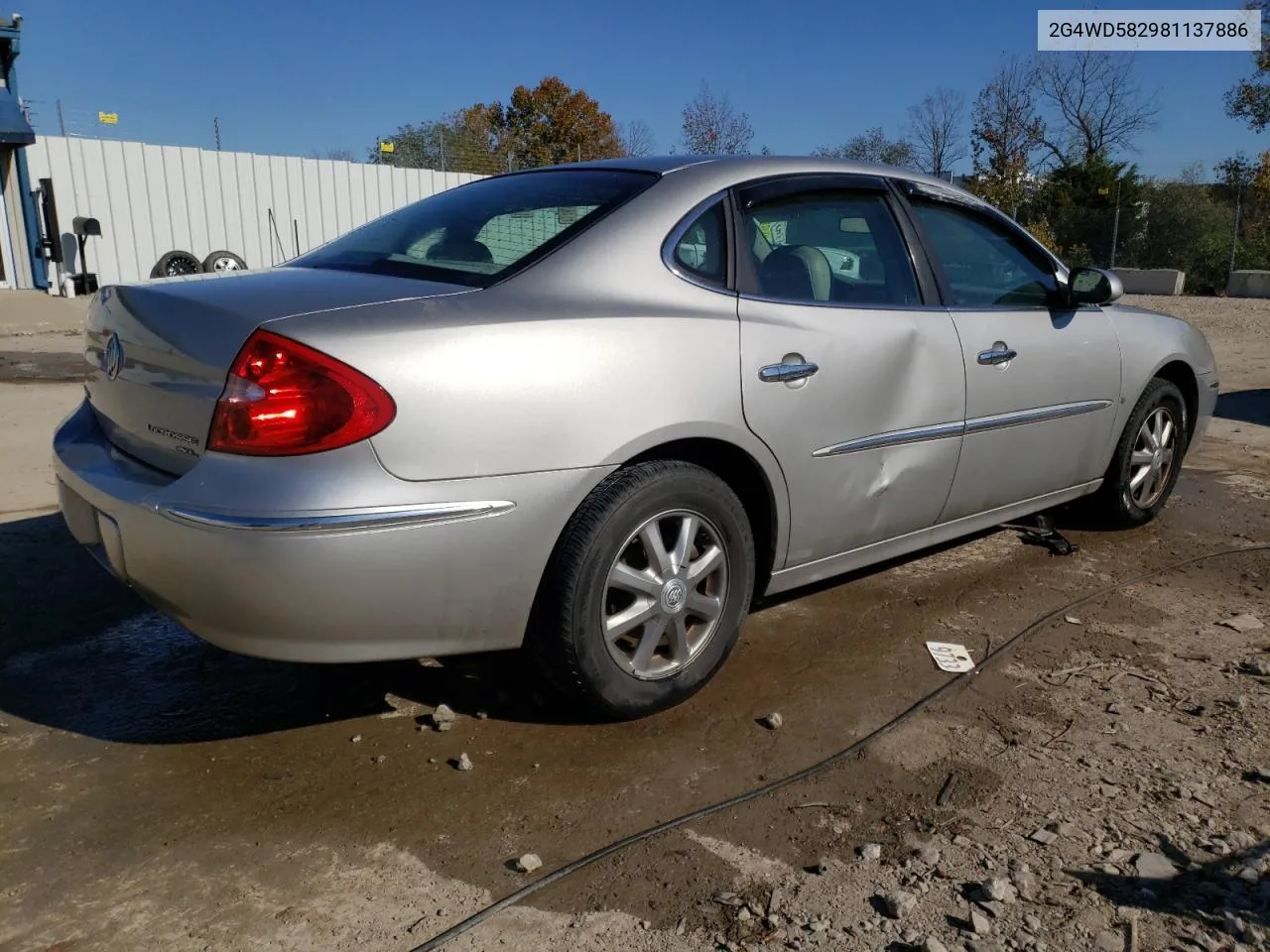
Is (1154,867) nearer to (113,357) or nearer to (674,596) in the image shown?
(674,596)

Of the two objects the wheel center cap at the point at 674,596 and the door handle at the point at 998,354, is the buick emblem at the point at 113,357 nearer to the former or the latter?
the wheel center cap at the point at 674,596

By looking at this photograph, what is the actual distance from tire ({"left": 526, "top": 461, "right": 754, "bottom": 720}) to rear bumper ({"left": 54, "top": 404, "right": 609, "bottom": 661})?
93 millimetres

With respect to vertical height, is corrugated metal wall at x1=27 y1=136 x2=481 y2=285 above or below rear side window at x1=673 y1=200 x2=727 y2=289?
above

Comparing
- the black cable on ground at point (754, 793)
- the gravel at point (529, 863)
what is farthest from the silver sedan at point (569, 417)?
the gravel at point (529, 863)

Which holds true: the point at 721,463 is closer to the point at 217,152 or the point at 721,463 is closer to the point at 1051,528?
the point at 1051,528

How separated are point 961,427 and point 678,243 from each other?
137cm

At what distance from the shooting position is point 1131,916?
2.13 metres

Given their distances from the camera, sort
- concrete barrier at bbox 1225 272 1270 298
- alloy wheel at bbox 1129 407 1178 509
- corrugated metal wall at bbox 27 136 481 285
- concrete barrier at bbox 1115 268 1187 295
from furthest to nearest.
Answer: concrete barrier at bbox 1115 268 1187 295, concrete barrier at bbox 1225 272 1270 298, corrugated metal wall at bbox 27 136 481 285, alloy wheel at bbox 1129 407 1178 509

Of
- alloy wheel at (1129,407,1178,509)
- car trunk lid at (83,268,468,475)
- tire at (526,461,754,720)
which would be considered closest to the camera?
car trunk lid at (83,268,468,475)

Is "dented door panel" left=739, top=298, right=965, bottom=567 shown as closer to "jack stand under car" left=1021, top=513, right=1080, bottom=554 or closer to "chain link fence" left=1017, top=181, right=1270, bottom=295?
"jack stand under car" left=1021, top=513, right=1080, bottom=554

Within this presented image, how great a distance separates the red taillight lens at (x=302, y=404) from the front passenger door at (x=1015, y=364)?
2.28 metres

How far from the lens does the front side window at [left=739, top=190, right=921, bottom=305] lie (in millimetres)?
3236

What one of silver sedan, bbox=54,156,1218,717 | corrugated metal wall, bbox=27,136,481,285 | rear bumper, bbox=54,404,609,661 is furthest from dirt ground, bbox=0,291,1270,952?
corrugated metal wall, bbox=27,136,481,285

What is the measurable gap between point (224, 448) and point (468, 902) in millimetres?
1167
